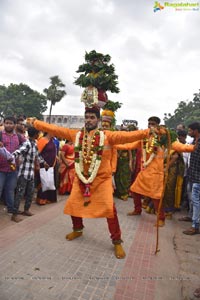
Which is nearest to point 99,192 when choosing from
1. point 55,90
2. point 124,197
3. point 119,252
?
point 119,252

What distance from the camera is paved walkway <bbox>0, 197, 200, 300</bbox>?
254 centimetres

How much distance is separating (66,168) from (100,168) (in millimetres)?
3671

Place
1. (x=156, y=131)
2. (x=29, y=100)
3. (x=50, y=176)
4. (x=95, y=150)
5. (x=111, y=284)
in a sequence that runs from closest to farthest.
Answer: (x=111, y=284), (x=156, y=131), (x=95, y=150), (x=50, y=176), (x=29, y=100)

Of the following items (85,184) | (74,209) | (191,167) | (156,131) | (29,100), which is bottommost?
(74,209)

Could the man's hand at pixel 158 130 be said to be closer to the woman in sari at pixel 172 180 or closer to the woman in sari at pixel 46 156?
the woman in sari at pixel 172 180

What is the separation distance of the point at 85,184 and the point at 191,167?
→ 243 centimetres

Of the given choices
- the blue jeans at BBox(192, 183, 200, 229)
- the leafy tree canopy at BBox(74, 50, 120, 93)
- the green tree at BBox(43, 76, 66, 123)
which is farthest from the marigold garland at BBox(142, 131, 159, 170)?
the green tree at BBox(43, 76, 66, 123)

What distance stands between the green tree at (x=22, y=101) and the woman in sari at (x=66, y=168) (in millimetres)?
48358

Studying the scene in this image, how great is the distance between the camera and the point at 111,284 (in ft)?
8.84

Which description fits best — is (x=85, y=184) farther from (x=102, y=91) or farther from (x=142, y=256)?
(x=102, y=91)

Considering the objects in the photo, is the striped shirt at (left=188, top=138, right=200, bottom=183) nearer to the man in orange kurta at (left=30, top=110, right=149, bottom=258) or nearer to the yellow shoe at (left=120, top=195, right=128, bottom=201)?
the man in orange kurta at (left=30, top=110, right=149, bottom=258)

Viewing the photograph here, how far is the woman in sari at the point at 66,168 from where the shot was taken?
691 centimetres

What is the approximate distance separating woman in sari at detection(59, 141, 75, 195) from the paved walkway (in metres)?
2.53

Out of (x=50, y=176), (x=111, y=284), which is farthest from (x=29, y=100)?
(x=111, y=284)
